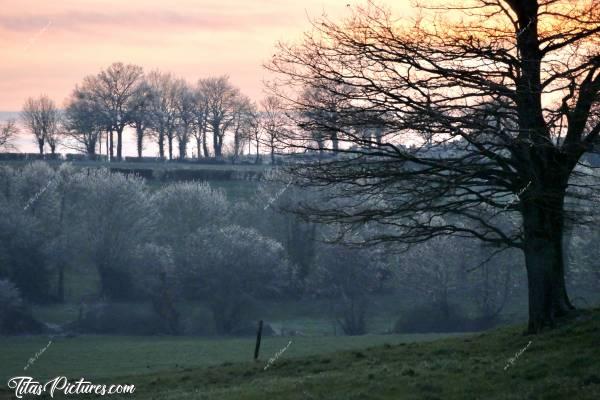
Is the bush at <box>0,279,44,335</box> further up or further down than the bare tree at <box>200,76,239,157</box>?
further down

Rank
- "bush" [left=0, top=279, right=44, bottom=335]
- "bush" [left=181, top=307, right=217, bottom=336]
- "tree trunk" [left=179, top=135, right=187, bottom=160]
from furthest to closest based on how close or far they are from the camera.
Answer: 1. "tree trunk" [left=179, top=135, right=187, bottom=160]
2. "bush" [left=181, top=307, right=217, bottom=336]
3. "bush" [left=0, top=279, right=44, bottom=335]

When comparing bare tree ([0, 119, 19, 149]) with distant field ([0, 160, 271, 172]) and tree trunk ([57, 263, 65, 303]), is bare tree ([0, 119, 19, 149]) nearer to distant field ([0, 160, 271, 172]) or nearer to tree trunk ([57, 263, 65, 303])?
distant field ([0, 160, 271, 172])

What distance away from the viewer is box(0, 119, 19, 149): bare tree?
319ft

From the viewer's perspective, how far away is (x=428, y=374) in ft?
46.4

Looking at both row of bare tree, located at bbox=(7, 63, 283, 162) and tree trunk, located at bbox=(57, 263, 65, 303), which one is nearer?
tree trunk, located at bbox=(57, 263, 65, 303)

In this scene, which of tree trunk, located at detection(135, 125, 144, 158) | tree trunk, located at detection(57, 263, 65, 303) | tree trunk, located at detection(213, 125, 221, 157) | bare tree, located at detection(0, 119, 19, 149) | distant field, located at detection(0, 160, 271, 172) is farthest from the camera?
tree trunk, located at detection(135, 125, 144, 158)

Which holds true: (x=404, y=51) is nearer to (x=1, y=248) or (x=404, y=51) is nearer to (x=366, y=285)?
(x=366, y=285)

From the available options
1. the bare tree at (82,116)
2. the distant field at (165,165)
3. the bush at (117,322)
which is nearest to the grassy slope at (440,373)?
the bush at (117,322)

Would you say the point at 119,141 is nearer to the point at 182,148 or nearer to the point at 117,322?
the point at 182,148

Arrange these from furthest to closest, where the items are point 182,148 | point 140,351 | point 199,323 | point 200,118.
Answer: point 182,148 → point 200,118 → point 199,323 → point 140,351

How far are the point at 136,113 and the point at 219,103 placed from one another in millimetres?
10843

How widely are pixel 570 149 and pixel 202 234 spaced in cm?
5612

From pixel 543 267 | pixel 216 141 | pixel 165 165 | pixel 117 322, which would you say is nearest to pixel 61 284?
pixel 117 322

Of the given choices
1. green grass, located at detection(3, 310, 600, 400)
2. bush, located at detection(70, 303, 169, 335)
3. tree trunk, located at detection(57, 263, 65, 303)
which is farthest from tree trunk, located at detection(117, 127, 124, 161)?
green grass, located at detection(3, 310, 600, 400)
